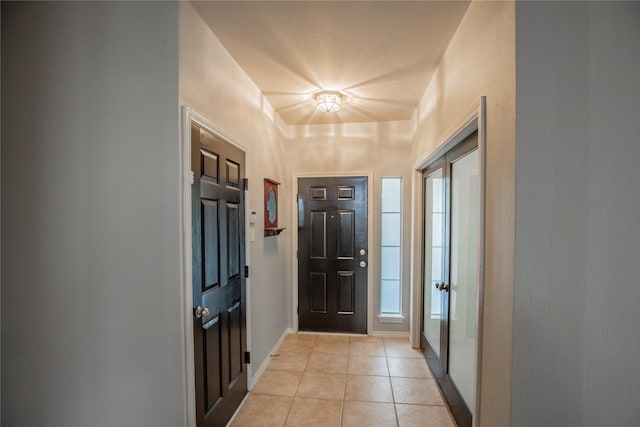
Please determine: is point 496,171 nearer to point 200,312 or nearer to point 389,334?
point 200,312

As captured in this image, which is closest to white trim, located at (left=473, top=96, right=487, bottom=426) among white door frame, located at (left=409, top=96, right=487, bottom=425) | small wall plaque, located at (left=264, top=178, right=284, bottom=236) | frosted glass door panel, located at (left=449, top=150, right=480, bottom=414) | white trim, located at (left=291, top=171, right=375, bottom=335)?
white door frame, located at (left=409, top=96, right=487, bottom=425)

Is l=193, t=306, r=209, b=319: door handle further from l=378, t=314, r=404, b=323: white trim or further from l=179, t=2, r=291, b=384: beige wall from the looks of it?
l=378, t=314, r=404, b=323: white trim

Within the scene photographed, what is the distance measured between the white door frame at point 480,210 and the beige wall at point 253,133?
5.05ft

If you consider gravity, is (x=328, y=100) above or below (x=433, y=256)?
above

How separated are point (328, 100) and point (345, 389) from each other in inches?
104

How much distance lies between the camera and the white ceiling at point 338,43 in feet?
5.34

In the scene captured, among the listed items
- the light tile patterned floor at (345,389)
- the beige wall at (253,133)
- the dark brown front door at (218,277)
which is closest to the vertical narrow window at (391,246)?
the light tile patterned floor at (345,389)

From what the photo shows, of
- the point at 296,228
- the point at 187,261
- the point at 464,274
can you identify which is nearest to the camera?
the point at 187,261

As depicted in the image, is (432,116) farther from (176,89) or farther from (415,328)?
(415,328)

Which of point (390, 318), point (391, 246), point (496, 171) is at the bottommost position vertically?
point (390, 318)

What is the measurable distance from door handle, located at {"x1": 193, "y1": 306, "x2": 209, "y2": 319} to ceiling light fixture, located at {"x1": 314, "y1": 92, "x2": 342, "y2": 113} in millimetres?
2090

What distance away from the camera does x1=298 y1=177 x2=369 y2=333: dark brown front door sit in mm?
3582

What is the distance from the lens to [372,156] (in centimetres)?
356

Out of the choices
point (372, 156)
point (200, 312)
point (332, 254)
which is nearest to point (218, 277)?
point (200, 312)
